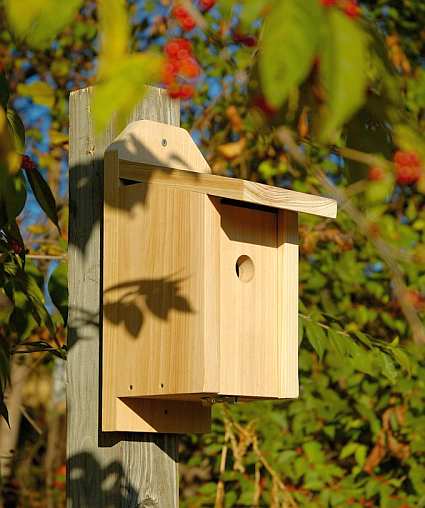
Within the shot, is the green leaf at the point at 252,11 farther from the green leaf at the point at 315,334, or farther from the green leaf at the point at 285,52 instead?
the green leaf at the point at 315,334

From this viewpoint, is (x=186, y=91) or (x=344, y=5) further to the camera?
(x=186, y=91)

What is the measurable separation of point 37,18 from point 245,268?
5.87 ft

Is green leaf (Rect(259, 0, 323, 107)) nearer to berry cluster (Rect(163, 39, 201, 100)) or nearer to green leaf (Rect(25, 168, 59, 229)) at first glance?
berry cluster (Rect(163, 39, 201, 100))

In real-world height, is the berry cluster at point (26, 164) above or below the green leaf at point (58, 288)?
above

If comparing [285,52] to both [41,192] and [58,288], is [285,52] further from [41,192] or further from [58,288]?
[58,288]

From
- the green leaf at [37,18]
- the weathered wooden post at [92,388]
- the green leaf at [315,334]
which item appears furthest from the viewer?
the green leaf at [315,334]

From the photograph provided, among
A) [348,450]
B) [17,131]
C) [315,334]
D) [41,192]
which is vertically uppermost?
[17,131]

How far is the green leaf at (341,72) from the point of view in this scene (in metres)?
0.81

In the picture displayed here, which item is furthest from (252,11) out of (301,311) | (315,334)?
(301,311)

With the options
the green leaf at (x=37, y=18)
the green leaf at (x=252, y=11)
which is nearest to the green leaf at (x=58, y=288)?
the green leaf at (x=37, y=18)

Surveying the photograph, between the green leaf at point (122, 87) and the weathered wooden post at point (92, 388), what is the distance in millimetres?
1605

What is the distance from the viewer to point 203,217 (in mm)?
2498

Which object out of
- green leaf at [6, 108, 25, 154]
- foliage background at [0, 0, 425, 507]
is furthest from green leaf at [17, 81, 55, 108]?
green leaf at [6, 108, 25, 154]

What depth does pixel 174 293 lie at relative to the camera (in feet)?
8.24
